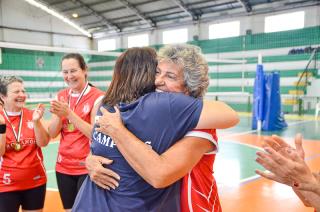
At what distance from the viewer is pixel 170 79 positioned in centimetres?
157

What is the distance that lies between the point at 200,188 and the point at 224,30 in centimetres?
1813

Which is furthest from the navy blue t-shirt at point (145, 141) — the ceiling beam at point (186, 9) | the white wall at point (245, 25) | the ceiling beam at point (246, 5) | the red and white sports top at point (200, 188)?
the ceiling beam at point (186, 9)

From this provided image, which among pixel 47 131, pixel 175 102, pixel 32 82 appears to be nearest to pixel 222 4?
pixel 32 82

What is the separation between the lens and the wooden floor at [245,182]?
4.07 metres

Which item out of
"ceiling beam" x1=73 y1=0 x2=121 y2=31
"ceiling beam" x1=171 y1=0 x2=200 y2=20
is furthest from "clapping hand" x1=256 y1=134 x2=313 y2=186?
"ceiling beam" x1=73 y1=0 x2=121 y2=31

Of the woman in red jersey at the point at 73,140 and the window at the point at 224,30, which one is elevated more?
the window at the point at 224,30

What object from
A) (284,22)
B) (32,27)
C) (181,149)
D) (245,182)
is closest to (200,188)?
(181,149)

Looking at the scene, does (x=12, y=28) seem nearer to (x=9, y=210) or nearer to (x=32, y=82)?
(x=32, y=82)

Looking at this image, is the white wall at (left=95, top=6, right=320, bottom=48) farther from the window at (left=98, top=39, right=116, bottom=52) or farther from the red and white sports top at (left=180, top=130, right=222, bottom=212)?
the red and white sports top at (left=180, top=130, right=222, bottom=212)

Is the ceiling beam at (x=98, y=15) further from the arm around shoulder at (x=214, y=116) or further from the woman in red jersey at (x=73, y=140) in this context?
the arm around shoulder at (x=214, y=116)

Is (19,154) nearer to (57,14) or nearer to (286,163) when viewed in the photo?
(286,163)

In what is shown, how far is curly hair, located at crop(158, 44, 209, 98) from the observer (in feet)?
5.11

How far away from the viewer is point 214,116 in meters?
→ 1.38

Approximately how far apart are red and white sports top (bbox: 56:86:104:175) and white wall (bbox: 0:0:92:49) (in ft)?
67.7
